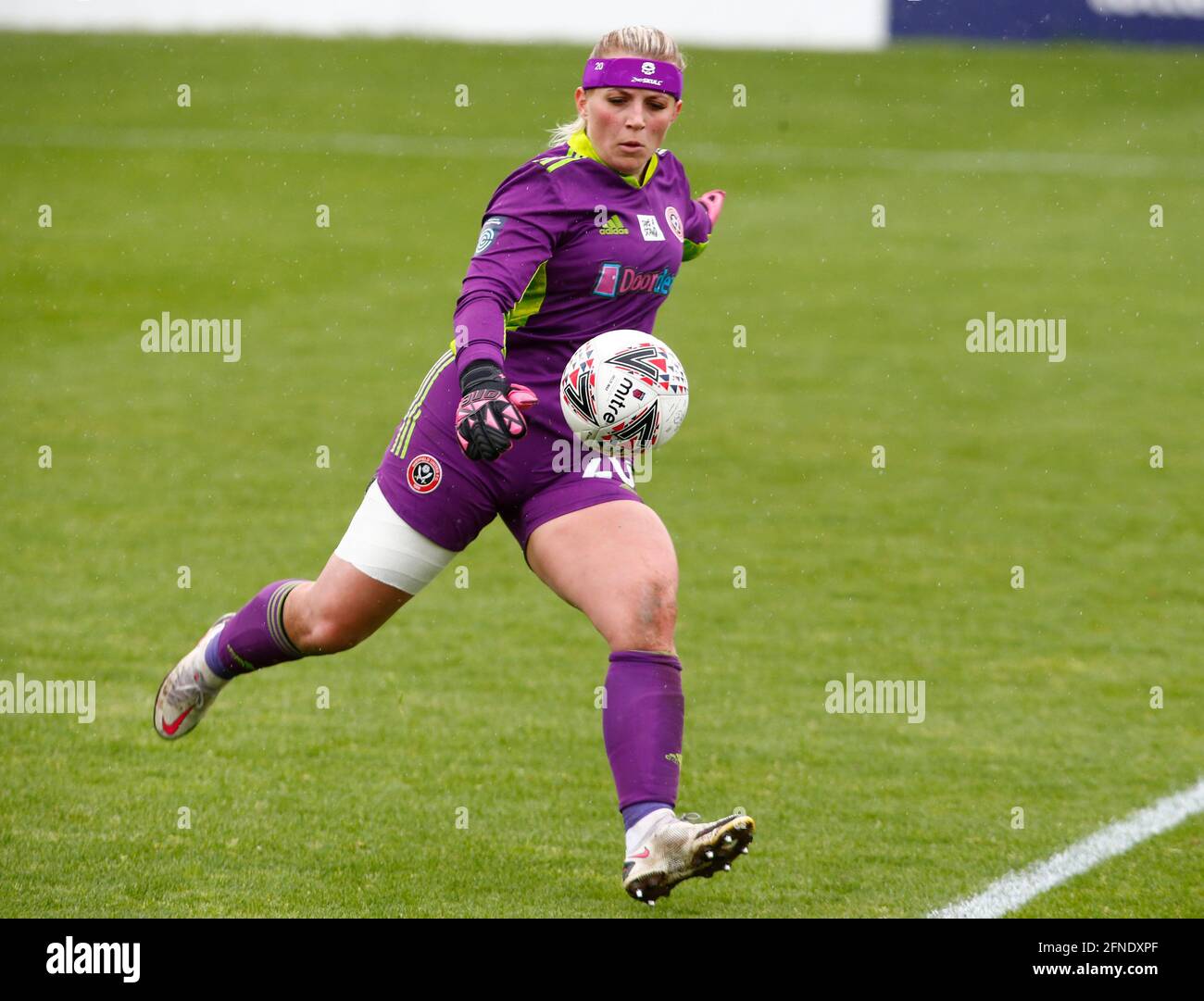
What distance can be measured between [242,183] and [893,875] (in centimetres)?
1642

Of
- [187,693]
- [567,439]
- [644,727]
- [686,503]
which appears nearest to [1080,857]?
[644,727]

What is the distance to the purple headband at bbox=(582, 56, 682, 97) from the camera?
5.07m

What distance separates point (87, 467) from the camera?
36.5 ft

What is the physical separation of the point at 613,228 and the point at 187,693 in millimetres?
2266

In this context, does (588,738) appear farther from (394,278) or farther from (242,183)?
(242,183)

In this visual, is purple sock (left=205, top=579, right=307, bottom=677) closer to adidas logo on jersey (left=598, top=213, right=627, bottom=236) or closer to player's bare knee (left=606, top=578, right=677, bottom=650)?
player's bare knee (left=606, top=578, right=677, bottom=650)

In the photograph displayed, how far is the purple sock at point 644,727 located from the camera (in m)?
4.68

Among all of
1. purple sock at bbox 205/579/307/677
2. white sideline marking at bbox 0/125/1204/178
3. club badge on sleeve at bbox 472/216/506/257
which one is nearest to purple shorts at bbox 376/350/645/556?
club badge on sleeve at bbox 472/216/506/257

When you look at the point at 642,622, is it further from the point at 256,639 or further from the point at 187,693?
the point at 187,693

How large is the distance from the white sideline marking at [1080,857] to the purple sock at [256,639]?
221 centimetres

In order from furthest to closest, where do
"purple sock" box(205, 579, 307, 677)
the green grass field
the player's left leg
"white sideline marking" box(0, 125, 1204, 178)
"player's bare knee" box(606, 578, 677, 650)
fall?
"white sideline marking" box(0, 125, 1204, 178), the green grass field, "purple sock" box(205, 579, 307, 677), "player's bare knee" box(606, 578, 677, 650), the player's left leg

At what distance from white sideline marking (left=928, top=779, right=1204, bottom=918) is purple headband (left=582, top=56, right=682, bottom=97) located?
2575mm

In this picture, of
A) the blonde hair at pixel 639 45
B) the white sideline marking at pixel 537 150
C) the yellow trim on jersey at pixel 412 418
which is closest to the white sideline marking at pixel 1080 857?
the yellow trim on jersey at pixel 412 418
